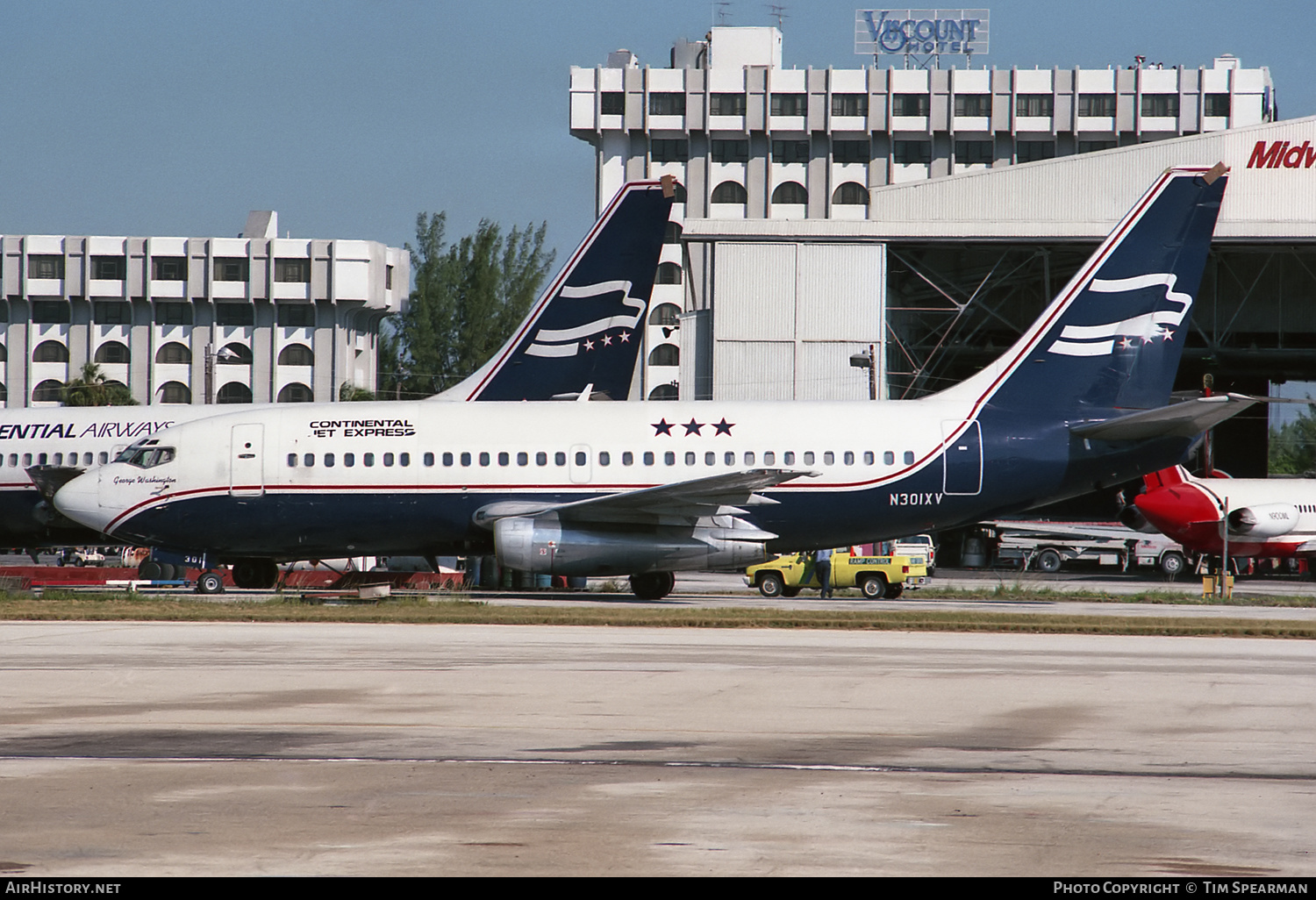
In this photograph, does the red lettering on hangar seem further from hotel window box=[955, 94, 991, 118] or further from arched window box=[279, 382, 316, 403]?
arched window box=[279, 382, 316, 403]

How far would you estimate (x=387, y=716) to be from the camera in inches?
487

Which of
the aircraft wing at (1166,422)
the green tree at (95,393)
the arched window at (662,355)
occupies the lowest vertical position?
the aircraft wing at (1166,422)

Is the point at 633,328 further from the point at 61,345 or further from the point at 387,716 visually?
the point at 61,345

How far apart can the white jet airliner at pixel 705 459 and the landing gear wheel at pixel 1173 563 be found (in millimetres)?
30253

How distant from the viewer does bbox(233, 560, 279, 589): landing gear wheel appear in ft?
106

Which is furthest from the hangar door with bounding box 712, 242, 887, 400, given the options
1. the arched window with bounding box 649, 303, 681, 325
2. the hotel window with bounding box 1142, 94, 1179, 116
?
the hotel window with bounding box 1142, 94, 1179, 116

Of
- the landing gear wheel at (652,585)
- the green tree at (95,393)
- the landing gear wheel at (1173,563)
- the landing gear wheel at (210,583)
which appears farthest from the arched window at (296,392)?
the landing gear wheel at (652,585)

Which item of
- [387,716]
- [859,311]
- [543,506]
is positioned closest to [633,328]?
[543,506]

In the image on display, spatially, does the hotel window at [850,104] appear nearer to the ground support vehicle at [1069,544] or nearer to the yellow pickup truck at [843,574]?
the ground support vehicle at [1069,544]

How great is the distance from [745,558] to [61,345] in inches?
3991

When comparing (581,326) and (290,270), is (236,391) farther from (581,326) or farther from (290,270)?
(581,326)

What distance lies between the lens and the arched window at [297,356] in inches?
4589

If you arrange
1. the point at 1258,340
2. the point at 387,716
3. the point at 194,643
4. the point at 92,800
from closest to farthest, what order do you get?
the point at 92,800
the point at 387,716
the point at 194,643
the point at 1258,340

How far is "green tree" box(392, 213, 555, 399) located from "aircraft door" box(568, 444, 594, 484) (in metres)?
76.7
